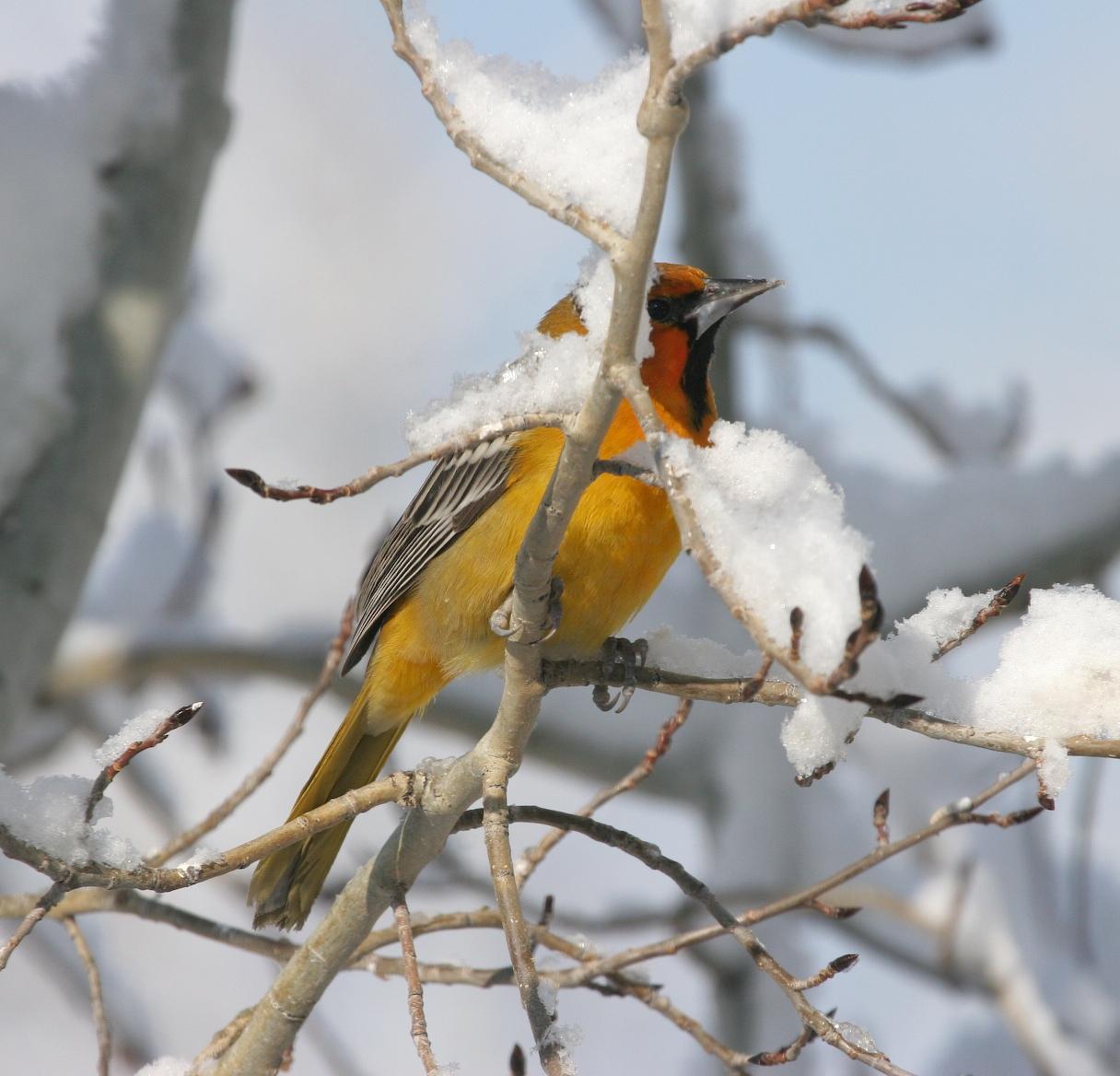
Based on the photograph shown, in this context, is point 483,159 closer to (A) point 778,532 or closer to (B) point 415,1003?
(A) point 778,532

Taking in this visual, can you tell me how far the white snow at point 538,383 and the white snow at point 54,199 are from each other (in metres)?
1.88

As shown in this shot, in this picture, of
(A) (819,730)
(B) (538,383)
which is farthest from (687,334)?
(A) (819,730)

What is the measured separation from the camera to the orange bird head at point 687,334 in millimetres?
3492

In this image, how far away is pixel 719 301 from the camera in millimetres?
3598

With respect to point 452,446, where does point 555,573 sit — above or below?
above

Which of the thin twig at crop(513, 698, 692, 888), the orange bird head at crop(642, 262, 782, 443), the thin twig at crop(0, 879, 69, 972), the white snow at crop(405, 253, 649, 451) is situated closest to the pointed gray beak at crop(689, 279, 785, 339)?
the orange bird head at crop(642, 262, 782, 443)

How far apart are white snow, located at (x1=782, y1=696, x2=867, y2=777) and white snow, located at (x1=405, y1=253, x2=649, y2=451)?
22.8 inches

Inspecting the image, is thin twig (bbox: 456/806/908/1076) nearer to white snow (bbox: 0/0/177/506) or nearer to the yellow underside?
the yellow underside

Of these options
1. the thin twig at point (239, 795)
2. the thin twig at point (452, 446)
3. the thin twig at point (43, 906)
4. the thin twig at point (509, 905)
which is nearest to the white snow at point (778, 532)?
the thin twig at point (452, 446)

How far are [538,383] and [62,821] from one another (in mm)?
957

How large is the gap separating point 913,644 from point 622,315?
25.0 inches

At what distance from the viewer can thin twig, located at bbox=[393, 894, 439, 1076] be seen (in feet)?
6.39

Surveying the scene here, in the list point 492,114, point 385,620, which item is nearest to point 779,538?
point 492,114

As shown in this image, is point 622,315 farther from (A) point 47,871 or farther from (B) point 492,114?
(A) point 47,871
